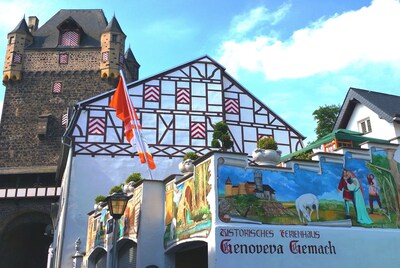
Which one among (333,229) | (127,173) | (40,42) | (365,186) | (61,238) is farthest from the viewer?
(40,42)

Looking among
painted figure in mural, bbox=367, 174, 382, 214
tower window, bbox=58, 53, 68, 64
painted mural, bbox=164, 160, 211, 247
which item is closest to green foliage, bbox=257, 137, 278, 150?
painted mural, bbox=164, 160, 211, 247

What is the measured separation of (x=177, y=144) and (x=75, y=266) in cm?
741

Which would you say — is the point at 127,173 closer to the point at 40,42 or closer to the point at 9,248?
the point at 9,248

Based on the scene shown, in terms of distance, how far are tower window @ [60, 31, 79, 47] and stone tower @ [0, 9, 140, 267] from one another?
72 millimetres

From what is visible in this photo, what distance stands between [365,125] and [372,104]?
4.30ft

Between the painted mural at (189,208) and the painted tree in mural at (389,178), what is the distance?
4.34 meters

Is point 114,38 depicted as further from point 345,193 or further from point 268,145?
point 345,193

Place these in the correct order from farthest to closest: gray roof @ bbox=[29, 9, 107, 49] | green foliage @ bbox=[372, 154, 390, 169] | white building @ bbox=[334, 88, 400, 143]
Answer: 1. gray roof @ bbox=[29, 9, 107, 49]
2. white building @ bbox=[334, 88, 400, 143]
3. green foliage @ bbox=[372, 154, 390, 169]

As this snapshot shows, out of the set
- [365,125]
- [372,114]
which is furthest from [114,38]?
[372,114]

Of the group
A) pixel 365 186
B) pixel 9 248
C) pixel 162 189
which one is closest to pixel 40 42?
pixel 9 248

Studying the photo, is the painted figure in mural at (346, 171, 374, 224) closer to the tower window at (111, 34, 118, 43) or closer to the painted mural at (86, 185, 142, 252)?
the painted mural at (86, 185, 142, 252)

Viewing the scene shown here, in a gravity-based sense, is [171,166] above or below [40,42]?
below

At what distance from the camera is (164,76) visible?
22672mm

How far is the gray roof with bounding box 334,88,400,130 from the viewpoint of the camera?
1765 centimetres
